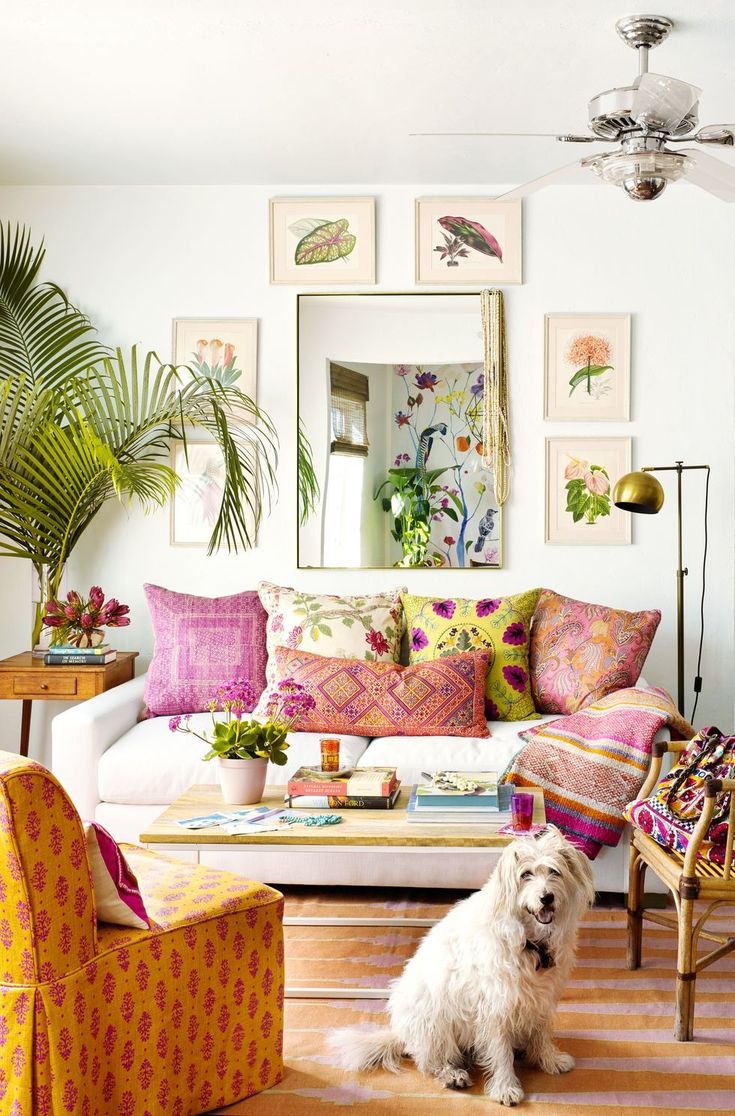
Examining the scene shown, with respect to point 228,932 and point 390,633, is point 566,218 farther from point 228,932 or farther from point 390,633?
point 228,932

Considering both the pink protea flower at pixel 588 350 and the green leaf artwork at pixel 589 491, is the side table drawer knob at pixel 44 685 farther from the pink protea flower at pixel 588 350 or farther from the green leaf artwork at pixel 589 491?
the pink protea flower at pixel 588 350

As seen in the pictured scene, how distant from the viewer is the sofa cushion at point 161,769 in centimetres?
351

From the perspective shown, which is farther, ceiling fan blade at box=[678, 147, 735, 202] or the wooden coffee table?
ceiling fan blade at box=[678, 147, 735, 202]

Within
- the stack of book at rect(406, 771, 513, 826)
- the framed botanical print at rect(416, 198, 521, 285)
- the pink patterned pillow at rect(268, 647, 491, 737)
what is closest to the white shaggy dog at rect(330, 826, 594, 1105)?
the stack of book at rect(406, 771, 513, 826)

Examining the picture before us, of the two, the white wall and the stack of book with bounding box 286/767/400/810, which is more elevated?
the white wall

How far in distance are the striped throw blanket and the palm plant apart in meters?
1.55

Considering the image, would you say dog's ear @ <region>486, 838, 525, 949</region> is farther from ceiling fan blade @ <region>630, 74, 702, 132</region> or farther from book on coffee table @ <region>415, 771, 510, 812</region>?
ceiling fan blade @ <region>630, 74, 702, 132</region>

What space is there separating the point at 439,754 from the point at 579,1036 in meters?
1.17

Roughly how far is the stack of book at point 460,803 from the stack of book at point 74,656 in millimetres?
1664

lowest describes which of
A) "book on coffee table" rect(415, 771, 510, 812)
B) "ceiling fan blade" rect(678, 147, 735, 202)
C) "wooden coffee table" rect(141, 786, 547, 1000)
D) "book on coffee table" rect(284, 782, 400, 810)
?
"wooden coffee table" rect(141, 786, 547, 1000)

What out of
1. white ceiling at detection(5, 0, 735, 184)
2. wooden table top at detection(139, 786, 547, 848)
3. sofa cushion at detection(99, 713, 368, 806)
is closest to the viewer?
wooden table top at detection(139, 786, 547, 848)

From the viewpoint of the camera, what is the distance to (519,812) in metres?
2.60

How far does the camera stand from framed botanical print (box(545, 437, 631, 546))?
4.52 m

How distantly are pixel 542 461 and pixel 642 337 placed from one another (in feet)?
2.15
